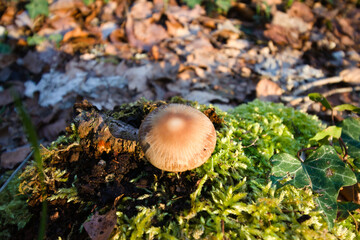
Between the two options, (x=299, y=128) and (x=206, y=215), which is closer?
(x=206, y=215)

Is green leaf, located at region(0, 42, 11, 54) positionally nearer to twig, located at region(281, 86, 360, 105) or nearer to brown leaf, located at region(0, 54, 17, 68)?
brown leaf, located at region(0, 54, 17, 68)

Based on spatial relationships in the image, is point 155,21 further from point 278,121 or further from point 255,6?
point 278,121

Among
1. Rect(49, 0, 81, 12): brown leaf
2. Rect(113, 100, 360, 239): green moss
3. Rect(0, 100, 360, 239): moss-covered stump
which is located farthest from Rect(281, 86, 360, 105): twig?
Rect(49, 0, 81, 12): brown leaf

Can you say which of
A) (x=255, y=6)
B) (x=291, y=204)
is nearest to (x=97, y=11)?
(x=255, y=6)

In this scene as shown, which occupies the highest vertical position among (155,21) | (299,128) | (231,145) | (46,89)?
(155,21)

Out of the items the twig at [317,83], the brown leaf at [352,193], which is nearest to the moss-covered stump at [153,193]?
the brown leaf at [352,193]

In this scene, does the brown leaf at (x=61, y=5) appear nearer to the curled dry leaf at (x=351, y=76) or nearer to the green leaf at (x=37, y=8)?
the green leaf at (x=37, y=8)
